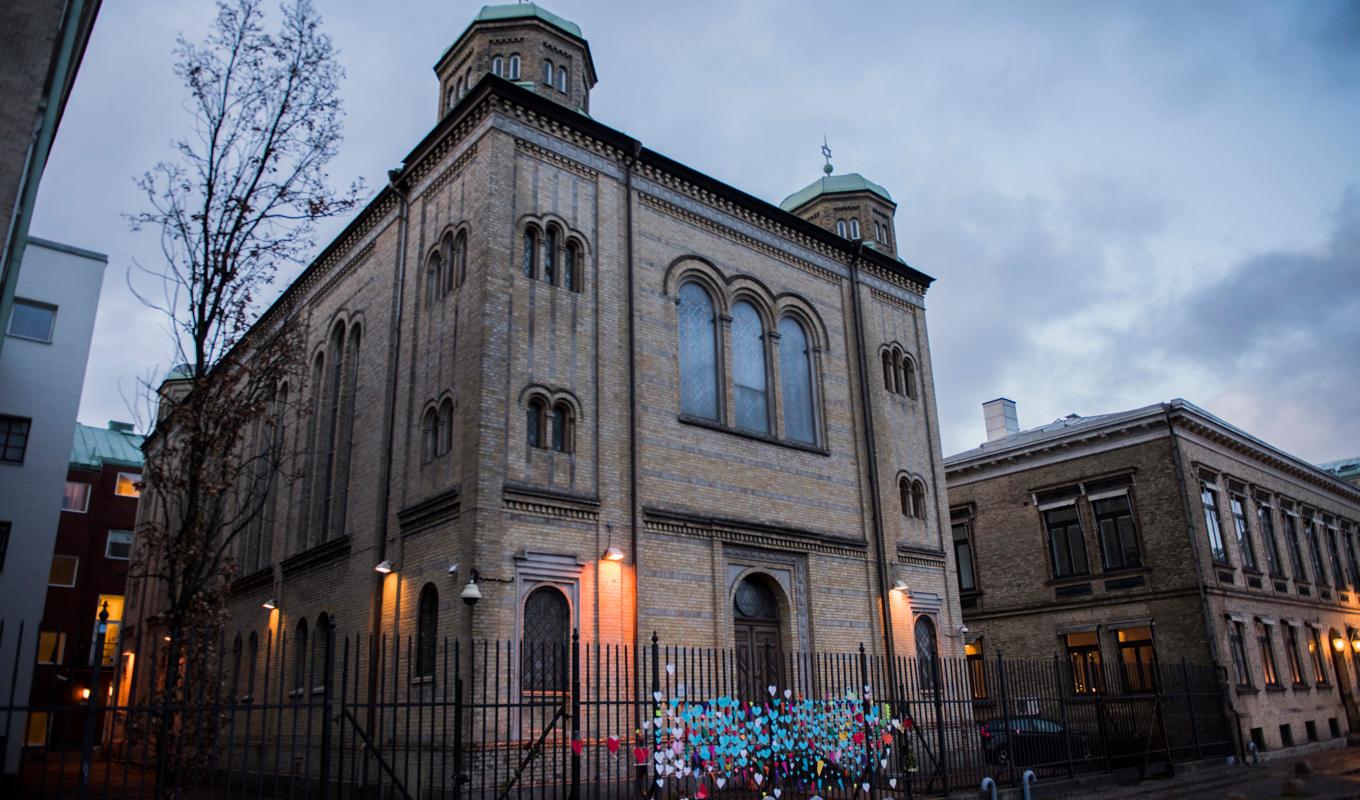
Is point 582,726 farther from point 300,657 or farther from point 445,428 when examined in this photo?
point 300,657

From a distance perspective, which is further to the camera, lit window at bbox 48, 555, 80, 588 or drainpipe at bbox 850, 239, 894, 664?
lit window at bbox 48, 555, 80, 588

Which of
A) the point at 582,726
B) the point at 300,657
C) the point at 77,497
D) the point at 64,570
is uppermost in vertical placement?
the point at 77,497

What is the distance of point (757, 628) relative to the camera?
64.7 ft

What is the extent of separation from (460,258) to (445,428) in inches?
134

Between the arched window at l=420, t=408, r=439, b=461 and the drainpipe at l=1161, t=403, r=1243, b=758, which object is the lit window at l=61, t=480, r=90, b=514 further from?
the drainpipe at l=1161, t=403, r=1243, b=758

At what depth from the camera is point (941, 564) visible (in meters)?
24.1

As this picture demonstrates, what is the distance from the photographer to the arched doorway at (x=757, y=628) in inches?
739

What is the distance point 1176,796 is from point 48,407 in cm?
2715

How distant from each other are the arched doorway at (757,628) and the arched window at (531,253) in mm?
7612

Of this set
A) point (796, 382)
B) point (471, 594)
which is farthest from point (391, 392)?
point (796, 382)

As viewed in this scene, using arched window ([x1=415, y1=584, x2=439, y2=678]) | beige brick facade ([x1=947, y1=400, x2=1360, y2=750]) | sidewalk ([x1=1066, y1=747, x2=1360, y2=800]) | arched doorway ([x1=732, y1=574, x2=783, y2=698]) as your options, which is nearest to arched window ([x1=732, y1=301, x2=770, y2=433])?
arched doorway ([x1=732, y1=574, x2=783, y2=698])

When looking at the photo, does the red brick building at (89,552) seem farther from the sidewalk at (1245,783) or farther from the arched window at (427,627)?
the sidewalk at (1245,783)

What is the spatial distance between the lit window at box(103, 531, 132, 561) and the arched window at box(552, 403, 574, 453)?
3358 cm

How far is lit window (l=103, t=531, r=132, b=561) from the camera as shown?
42406mm
